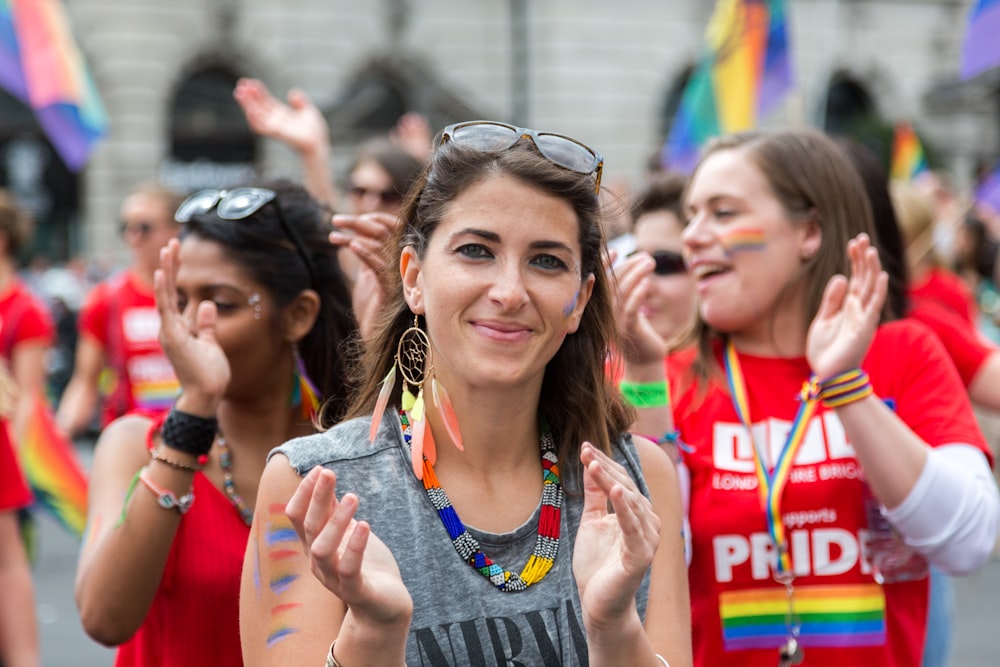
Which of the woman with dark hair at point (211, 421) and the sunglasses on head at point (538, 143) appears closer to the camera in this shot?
the sunglasses on head at point (538, 143)

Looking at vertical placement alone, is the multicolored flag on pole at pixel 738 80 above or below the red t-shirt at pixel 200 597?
below

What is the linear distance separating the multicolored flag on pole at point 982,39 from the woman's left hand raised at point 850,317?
311cm

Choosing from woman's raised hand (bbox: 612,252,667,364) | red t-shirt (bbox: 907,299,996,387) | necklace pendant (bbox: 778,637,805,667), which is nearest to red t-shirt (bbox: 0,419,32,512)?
woman's raised hand (bbox: 612,252,667,364)

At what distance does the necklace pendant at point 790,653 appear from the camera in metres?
3.15

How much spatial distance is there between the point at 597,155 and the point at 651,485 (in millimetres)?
638

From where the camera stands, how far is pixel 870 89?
2895cm

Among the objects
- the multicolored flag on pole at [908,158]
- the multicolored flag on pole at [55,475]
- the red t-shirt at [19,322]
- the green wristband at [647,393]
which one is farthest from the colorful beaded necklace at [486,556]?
the multicolored flag on pole at [908,158]

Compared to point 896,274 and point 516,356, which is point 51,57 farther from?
point 516,356

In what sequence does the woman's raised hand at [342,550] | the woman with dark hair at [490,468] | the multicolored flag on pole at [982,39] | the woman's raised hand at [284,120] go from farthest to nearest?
the multicolored flag on pole at [982,39], the woman's raised hand at [284,120], the woman with dark hair at [490,468], the woman's raised hand at [342,550]

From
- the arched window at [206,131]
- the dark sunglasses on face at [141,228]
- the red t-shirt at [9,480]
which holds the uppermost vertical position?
the red t-shirt at [9,480]

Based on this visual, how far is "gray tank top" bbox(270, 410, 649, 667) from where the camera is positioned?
234cm

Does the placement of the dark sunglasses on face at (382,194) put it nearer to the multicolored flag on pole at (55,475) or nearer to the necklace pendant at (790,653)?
the multicolored flag on pole at (55,475)

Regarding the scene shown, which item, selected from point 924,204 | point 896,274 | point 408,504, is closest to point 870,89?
point 924,204

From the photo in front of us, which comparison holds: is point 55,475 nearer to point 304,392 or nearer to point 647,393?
point 304,392
